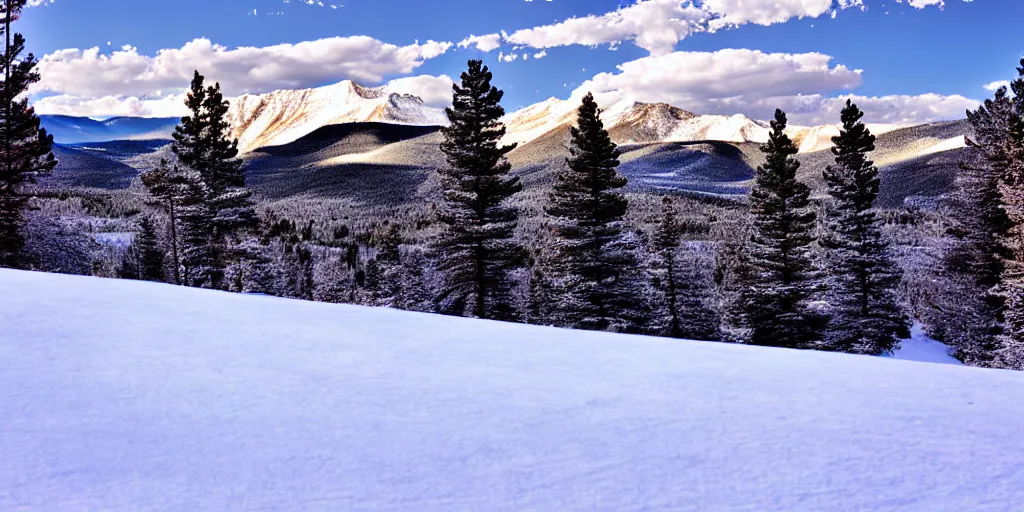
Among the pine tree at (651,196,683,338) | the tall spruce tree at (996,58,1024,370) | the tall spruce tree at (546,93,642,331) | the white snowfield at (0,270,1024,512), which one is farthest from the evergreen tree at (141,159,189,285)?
the tall spruce tree at (996,58,1024,370)

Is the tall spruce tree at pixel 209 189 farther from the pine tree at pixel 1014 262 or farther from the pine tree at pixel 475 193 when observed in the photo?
the pine tree at pixel 1014 262

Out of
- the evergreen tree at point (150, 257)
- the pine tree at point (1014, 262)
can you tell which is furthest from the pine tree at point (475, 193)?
the evergreen tree at point (150, 257)

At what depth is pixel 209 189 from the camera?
36.8m

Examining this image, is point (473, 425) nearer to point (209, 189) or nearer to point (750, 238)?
point (750, 238)

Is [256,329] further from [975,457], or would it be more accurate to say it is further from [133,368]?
[975,457]

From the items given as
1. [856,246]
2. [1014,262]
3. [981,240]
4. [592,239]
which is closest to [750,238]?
[856,246]

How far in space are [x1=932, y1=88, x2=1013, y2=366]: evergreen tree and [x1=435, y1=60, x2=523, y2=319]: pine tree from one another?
2237 centimetres

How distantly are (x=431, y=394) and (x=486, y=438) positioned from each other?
3.17 ft

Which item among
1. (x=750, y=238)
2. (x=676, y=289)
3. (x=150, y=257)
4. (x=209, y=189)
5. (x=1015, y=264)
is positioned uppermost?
(x=209, y=189)

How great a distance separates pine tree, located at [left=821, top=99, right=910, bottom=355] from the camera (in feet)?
104

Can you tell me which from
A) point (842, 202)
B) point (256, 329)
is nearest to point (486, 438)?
point (256, 329)

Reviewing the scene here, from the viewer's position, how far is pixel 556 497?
2.85 m

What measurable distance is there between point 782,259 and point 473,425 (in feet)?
95.6

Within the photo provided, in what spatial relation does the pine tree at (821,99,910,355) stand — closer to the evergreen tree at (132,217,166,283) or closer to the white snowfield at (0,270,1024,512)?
the white snowfield at (0,270,1024,512)
